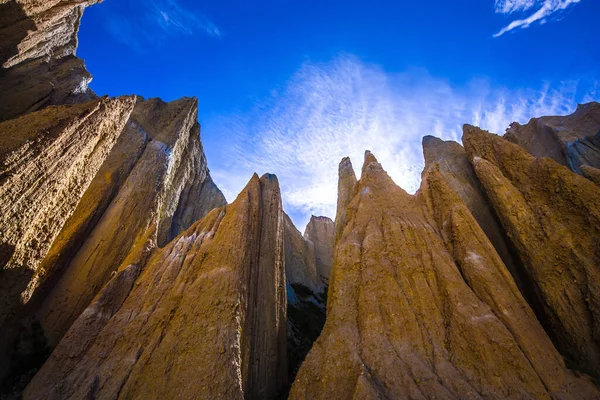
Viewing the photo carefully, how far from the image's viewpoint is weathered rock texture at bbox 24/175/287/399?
29.2 feet

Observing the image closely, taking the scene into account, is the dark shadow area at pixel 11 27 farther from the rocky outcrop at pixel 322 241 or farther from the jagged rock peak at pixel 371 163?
the rocky outcrop at pixel 322 241

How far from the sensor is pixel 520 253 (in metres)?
12.4

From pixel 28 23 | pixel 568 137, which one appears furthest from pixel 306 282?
pixel 28 23

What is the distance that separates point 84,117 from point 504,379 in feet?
57.7

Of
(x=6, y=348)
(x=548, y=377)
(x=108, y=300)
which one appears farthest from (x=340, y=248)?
(x=6, y=348)

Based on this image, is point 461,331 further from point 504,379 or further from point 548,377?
point 548,377

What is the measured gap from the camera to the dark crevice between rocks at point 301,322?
60.8 feet

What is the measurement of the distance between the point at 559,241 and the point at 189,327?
53.1 feet

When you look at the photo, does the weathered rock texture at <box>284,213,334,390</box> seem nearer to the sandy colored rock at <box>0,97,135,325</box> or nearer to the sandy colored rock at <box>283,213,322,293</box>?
the sandy colored rock at <box>283,213,322,293</box>

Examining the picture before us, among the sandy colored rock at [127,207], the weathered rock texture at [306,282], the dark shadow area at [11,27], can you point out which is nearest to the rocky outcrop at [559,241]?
the weathered rock texture at [306,282]

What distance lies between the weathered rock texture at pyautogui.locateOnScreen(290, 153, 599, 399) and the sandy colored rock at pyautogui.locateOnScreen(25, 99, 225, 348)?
12603 mm

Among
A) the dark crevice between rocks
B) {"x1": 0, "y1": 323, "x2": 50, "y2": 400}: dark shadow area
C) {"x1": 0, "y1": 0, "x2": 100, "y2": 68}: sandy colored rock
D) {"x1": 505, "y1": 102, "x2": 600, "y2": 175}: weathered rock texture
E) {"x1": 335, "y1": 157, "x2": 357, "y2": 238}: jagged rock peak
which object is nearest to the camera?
{"x1": 0, "y1": 323, "x2": 50, "y2": 400}: dark shadow area

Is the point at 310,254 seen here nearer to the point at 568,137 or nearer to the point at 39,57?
the point at 568,137

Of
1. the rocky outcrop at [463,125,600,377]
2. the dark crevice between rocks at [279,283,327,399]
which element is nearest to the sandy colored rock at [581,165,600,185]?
the rocky outcrop at [463,125,600,377]
